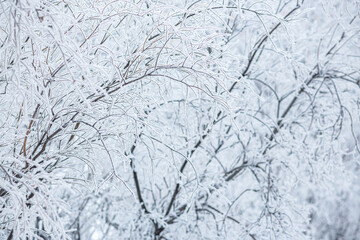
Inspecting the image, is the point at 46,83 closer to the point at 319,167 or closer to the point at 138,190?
the point at 138,190

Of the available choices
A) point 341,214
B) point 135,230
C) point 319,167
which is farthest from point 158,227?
point 341,214

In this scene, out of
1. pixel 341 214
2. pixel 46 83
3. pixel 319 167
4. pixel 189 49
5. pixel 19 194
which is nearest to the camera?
pixel 19 194

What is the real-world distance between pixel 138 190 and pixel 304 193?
426cm

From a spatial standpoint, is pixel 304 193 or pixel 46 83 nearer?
pixel 46 83

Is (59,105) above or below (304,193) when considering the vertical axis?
below

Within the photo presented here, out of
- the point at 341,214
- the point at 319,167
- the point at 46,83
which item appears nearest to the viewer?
the point at 46,83

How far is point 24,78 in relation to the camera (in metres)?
1.64

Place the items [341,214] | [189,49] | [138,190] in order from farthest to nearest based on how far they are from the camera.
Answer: [341,214]
[138,190]
[189,49]

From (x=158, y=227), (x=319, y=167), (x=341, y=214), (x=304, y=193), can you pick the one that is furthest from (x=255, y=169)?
(x=341, y=214)

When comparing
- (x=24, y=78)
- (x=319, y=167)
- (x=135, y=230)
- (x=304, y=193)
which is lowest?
(x=135, y=230)

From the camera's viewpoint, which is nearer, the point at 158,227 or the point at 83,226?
the point at 158,227

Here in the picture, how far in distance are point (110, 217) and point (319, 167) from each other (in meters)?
2.39

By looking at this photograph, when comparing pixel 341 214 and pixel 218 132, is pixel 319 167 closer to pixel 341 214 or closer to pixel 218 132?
pixel 218 132

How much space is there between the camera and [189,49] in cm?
180
